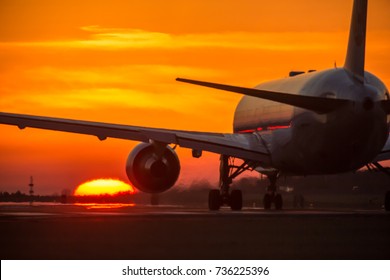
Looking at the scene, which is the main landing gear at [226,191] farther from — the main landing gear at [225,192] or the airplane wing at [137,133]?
the airplane wing at [137,133]

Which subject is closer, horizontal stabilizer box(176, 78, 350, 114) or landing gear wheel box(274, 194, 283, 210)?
horizontal stabilizer box(176, 78, 350, 114)

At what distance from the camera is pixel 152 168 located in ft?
134

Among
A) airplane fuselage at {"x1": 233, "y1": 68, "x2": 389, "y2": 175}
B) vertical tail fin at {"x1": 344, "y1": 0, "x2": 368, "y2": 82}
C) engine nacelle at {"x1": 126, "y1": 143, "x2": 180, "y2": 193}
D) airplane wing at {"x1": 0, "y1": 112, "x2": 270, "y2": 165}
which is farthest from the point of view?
engine nacelle at {"x1": 126, "y1": 143, "x2": 180, "y2": 193}

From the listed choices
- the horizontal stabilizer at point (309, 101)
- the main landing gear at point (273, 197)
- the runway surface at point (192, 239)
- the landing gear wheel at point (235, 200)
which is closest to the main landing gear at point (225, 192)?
the landing gear wheel at point (235, 200)

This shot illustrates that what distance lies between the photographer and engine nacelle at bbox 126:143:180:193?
134 ft

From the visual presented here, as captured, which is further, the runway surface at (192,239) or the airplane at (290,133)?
the airplane at (290,133)

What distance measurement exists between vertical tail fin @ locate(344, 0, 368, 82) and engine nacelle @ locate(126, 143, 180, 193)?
821 cm

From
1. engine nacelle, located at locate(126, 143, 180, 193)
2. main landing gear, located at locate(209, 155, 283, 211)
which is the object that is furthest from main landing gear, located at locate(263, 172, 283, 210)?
engine nacelle, located at locate(126, 143, 180, 193)

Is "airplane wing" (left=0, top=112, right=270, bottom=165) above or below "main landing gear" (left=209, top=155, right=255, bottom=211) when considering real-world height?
above

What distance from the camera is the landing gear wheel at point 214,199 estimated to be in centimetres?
4375

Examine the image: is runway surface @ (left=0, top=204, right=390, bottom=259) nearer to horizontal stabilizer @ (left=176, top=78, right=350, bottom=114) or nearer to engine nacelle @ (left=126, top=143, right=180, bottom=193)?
horizontal stabilizer @ (left=176, top=78, right=350, bottom=114)

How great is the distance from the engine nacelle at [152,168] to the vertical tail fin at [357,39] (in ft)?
26.9

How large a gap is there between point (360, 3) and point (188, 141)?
908cm

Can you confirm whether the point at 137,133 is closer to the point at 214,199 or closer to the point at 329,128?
the point at 214,199
